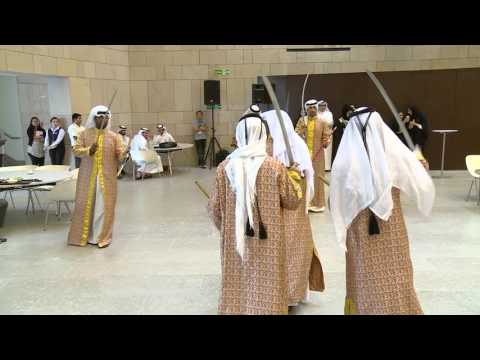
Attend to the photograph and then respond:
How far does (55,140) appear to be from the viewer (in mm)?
9391

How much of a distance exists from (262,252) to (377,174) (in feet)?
2.62

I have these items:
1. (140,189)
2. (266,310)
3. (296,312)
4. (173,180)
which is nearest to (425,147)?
(173,180)

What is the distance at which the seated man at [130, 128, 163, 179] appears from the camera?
962 centimetres

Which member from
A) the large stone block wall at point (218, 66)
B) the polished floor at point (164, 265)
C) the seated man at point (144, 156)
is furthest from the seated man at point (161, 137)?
the polished floor at point (164, 265)

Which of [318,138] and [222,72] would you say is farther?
[222,72]

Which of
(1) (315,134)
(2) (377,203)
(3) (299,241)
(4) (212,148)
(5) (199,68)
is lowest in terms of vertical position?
(4) (212,148)

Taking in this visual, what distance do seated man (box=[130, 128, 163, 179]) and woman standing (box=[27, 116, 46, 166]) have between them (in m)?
1.81

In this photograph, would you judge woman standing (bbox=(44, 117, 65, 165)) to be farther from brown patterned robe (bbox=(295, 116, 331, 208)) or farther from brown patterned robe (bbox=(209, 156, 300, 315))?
brown patterned robe (bbox=(209, 156, 300, 315))

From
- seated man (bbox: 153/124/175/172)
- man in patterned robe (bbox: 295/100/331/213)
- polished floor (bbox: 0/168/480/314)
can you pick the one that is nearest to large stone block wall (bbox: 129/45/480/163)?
seated man (bbox: 153/124/175/172)

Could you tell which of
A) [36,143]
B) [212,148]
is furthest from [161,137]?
[36,143]

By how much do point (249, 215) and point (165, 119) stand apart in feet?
31.9

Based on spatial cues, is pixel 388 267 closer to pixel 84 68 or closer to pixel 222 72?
pixel 84 68

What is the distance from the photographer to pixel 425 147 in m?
10.4
